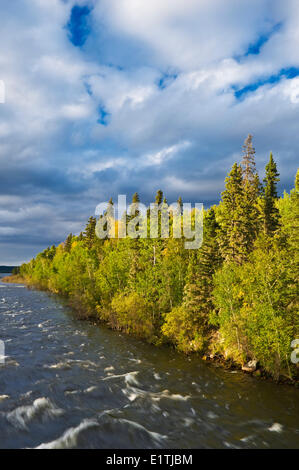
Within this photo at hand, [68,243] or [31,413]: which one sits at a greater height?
[68,243]

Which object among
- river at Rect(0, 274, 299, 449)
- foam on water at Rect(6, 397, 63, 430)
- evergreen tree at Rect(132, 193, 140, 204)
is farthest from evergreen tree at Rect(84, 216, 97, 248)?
foam on water at Rect(6, 397, 63, 430)

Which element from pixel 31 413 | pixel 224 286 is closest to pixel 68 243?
pixel 224 286

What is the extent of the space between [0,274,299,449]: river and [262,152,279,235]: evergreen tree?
21053mm

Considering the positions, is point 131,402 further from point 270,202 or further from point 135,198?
point 135,198

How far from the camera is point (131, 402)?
60.9ft

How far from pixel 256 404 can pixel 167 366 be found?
900 cm

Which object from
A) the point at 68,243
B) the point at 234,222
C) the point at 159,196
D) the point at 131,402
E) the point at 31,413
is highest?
the point at 159,196

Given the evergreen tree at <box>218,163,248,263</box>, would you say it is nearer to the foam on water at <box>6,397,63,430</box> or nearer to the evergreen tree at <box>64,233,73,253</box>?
the foam on water at <box>6,397,63,430</box>

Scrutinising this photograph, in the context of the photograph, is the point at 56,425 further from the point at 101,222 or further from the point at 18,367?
the point at 101,222


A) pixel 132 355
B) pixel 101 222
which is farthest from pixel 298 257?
pixel 101 222

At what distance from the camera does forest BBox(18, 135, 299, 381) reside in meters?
23.5

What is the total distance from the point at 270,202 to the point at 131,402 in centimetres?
3134

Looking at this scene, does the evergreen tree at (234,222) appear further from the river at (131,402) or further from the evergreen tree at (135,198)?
the evergreen tree at (135,198)

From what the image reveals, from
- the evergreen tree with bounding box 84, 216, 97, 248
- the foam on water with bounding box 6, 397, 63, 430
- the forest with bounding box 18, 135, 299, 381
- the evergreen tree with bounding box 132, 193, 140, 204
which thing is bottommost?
the foam on water with bounding box 6, 397, 63, 430
